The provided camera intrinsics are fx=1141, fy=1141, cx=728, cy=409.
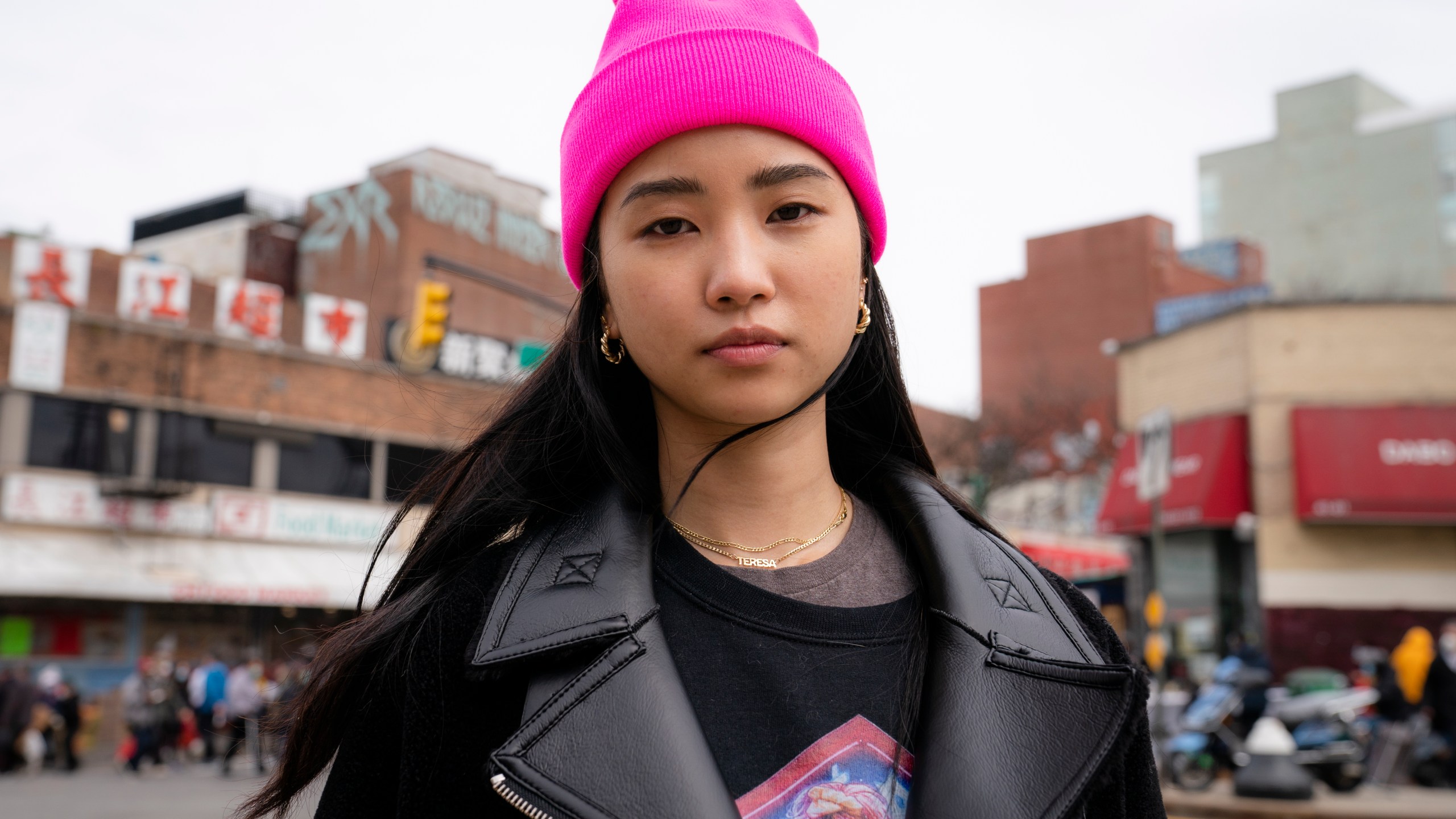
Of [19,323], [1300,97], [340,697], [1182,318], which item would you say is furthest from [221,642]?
[1300,97]

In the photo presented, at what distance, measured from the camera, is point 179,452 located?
2259 centimetres

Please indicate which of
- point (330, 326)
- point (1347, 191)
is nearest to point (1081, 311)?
point (1347, 191)

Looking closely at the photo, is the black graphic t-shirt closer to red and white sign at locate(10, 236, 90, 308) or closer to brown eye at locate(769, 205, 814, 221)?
brown eye at locate(769, 205, 814, 221)

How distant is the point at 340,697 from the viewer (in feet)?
5.47

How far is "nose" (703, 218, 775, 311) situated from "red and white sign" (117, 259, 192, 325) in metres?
24.2

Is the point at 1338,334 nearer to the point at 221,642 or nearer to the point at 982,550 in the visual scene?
the point at 982,550

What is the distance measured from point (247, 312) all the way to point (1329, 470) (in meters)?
20.9

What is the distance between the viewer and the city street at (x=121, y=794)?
11203 millimetres

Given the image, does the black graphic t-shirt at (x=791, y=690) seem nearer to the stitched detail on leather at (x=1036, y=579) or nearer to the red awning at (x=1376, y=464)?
the stitched detail on leather at (x=1036, y=579)

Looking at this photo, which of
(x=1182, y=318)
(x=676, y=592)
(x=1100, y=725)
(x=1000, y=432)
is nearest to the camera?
(x=1100, y=725)

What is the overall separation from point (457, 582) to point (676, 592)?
324 mm

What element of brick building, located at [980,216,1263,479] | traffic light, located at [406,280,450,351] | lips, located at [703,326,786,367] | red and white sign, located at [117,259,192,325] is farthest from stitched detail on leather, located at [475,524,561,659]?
brick building, located at [980,216,1263,479]

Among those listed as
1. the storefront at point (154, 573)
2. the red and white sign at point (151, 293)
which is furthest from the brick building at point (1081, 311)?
the red and white sign at point (151, 293)

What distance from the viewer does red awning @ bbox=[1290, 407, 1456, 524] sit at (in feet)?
56.7
